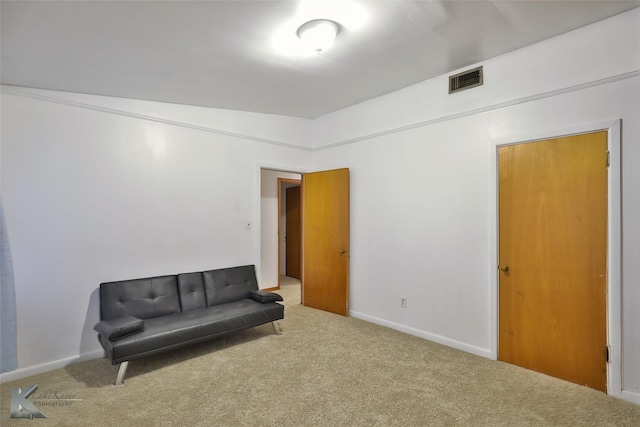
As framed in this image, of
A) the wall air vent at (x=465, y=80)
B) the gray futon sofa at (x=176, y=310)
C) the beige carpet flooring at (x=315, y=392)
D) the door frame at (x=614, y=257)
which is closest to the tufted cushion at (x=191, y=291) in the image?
the gray futon sofa at (x=176, y=310)

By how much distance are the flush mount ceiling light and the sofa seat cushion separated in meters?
2.64

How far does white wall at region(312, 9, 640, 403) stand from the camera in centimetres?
230

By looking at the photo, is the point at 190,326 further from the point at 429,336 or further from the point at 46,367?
the point at 429,336

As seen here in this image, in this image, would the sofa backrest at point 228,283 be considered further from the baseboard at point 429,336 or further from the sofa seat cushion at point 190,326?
the baseboard at point 429,336

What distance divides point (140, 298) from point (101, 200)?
105 cm

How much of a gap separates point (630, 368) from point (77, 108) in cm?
512

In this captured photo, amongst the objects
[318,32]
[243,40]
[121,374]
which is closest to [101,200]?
[121,374]

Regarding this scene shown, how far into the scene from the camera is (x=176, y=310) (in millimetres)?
3301

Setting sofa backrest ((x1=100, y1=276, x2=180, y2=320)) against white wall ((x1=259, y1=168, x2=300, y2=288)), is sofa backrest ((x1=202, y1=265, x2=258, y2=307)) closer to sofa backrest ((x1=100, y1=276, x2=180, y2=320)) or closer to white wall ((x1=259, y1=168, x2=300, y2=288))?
sofa backrest ((x1=100, y1=276, x2=180, y2=320))

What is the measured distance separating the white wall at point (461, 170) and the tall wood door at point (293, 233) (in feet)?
6.79

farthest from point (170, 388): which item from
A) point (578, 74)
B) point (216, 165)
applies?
point (578, 74)

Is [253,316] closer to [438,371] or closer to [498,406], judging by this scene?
[438,371]

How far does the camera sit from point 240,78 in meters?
3.08

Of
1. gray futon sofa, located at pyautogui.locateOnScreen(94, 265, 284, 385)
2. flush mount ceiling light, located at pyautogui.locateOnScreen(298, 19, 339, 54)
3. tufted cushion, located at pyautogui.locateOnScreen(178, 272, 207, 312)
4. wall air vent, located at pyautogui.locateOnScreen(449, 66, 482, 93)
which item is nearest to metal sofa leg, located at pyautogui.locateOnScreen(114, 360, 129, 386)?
gray futon sofa, located at pyautogui.locateOnScreen(94, 265, 284, 385)
